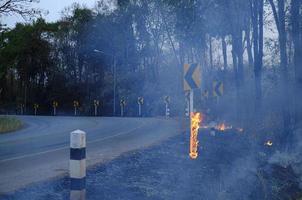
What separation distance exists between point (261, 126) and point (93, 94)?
34370 millimetres

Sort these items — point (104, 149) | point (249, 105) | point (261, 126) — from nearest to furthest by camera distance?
point (104, 149) → point (261, 126) → point (249, 105)

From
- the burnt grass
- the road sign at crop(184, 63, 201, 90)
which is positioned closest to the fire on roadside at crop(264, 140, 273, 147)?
the burnt grass

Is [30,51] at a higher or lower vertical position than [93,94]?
higher

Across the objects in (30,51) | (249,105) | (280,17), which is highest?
(30,51)

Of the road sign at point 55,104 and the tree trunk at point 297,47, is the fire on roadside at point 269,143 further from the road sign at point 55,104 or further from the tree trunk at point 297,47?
the road sign at point 55,104

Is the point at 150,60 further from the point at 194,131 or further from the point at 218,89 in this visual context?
the point at 194,131

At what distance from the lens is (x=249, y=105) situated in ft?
67.9

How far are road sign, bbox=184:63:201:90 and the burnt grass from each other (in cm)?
156

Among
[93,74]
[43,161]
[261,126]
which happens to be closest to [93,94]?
[93,74]

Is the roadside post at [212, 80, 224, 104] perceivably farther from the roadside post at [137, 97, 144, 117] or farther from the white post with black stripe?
the roadside post at [137, 97, 144, 117]

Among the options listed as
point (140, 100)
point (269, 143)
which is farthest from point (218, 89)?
point (140, 100)

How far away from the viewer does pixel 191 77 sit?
33.9 feet

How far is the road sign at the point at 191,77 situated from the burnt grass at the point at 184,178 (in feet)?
5.11

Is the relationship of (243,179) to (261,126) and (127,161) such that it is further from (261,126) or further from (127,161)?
(261,126)
